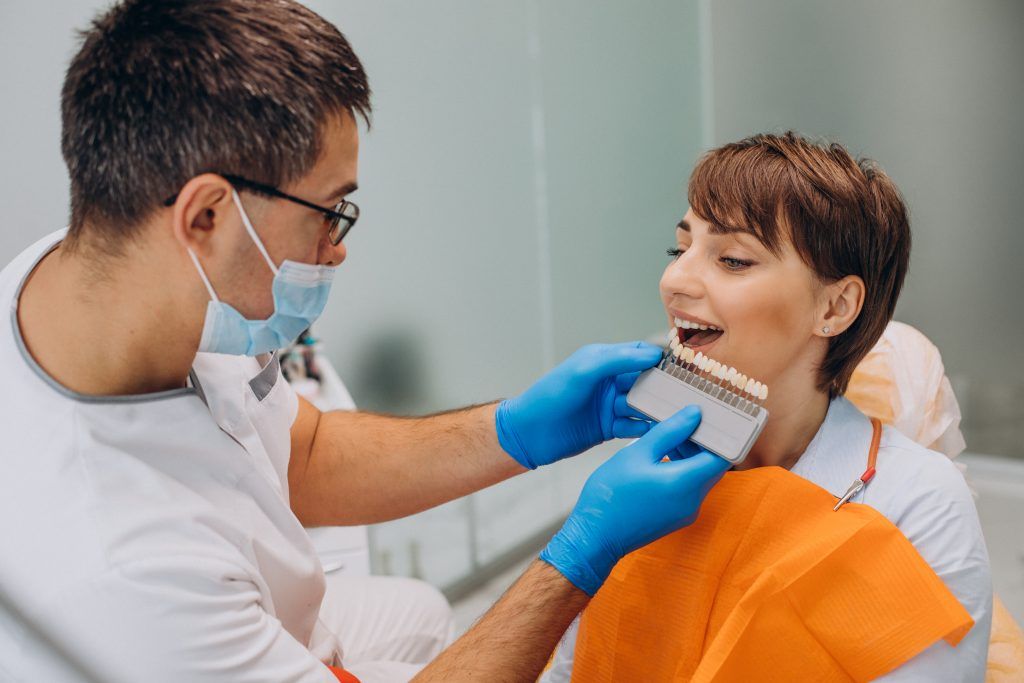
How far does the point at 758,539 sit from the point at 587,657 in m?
0.33

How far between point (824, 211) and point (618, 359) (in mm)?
356

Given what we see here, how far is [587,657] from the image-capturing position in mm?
1216

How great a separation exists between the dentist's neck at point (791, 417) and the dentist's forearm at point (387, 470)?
428 millimetres

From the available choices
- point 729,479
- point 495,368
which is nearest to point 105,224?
point 729,479

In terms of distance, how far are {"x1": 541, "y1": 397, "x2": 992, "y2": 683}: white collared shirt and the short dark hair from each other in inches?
32.8

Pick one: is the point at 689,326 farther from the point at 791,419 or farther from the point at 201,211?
the point at 201,211

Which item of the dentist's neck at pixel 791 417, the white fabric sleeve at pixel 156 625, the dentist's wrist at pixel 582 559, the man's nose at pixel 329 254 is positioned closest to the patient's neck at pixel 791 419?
the dentist's neck at pixel 791 417

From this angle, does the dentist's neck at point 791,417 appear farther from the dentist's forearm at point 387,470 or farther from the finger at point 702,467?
the dentist's forearm at point 387,470

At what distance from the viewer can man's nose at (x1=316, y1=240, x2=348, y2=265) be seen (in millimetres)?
1074

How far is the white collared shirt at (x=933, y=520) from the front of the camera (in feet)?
3.25

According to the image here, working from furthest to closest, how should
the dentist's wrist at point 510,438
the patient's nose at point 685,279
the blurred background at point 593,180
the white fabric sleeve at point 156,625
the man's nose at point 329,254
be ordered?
the blurred background at point 593,180
the dentist's wrist at point 510,438
the patient's nose at point 685,279
the man's nose at point 329,254
the white fabric sleeve at point 156,625

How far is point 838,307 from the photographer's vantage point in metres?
1.18

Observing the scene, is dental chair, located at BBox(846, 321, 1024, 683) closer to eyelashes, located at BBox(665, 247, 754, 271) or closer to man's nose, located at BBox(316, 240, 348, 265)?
eyelashes, located at BBox(665, 247, 754, 271)

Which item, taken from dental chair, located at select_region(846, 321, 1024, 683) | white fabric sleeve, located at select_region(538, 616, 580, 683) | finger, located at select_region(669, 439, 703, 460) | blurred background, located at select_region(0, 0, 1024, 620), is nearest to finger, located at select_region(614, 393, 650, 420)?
finger, located at select_region(669, 439, 703, 460)
